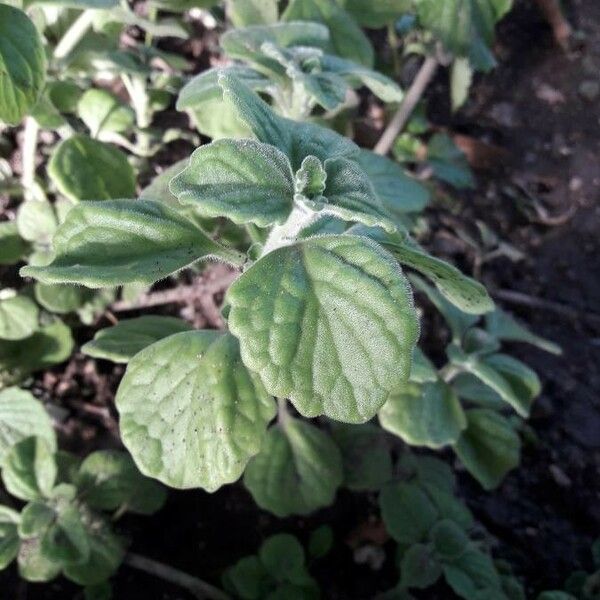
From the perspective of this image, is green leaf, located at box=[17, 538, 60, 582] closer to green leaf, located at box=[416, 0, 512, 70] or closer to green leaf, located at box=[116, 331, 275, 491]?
green leaf, located at box=[116, 331, 275, 491]

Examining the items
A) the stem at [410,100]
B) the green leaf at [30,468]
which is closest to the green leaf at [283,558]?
the green leaf at [30,468]

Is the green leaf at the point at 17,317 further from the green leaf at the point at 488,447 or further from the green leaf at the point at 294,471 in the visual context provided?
the green leaf at the point at 488,447

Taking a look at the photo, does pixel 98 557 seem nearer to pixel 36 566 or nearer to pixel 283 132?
pixel 36 566

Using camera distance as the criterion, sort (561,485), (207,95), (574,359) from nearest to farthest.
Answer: (207,95) → (561,485) → (574,359)

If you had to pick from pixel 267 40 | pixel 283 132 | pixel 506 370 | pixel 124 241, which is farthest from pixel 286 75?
pixel 506 370

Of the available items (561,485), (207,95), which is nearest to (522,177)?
(561,485)

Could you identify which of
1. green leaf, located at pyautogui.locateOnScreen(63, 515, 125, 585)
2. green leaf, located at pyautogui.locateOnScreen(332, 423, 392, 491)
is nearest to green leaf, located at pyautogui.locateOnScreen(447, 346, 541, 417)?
green leaf, located at pyautogui.locateOnScreen(332, 423, 392, 491)

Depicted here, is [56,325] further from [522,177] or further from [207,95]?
[522,177]
